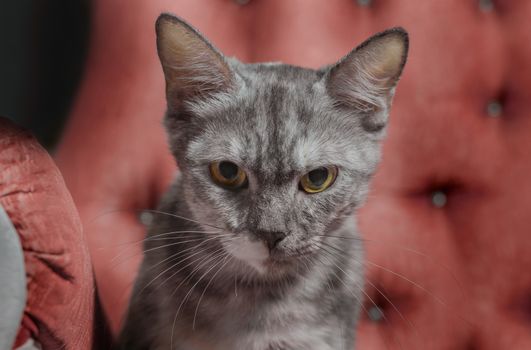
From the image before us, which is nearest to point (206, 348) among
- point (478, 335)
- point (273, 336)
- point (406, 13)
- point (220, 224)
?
point (273, 336)

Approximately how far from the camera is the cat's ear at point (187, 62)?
0.92 meters

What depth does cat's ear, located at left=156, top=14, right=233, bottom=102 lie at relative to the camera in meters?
0.92

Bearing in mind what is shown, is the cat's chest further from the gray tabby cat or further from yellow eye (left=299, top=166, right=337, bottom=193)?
yellow eye (left=299, top=166, right=337, bottom=193)

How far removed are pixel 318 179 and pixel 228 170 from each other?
14 centimetres

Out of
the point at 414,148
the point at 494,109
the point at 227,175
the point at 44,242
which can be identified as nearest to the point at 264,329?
the point at 227,175

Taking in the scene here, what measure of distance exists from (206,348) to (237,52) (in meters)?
0.66

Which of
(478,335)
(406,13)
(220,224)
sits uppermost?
(406,13)

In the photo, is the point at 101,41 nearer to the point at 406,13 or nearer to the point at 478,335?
the point at 406,13

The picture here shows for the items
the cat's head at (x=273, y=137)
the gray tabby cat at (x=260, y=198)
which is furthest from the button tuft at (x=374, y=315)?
the cat's head at (x=273, y=137)

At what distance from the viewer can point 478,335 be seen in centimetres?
131

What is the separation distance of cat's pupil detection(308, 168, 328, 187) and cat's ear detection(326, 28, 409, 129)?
14 centimetres

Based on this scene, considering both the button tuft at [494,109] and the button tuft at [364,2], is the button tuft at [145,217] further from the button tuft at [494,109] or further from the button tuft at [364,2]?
the button tuft at [494,109]

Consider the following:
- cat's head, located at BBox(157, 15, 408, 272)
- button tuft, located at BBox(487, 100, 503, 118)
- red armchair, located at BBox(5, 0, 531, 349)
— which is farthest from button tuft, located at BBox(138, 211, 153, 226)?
button tuft, located at BBox(487, 100, 503, 118)

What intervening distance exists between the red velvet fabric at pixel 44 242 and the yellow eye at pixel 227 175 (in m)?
0.23
